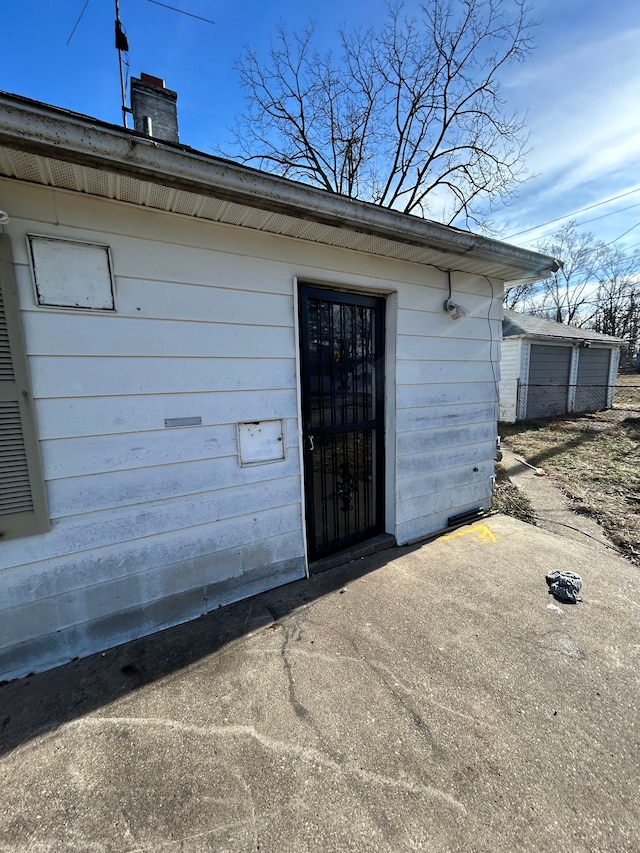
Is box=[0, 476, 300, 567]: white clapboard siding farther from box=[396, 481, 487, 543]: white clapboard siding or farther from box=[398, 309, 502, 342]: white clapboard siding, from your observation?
box=[398, 309, 502, 342]: white clapboard siding

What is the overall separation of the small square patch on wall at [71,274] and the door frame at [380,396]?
3.99 feet

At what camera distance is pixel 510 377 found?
1045 centimetres

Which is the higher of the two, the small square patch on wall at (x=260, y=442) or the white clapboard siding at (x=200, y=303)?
the white clapboard siding at (x=200, y=303)

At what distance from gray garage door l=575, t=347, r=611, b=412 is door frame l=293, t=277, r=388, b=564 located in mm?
11794

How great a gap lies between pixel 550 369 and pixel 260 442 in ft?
38.5

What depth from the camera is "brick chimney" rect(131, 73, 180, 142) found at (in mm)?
2439

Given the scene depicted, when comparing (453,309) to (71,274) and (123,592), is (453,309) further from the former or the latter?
(123,592)

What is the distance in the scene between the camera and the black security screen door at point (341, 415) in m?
2.82

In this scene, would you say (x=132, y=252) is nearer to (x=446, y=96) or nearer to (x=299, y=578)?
(x=299, y=578)

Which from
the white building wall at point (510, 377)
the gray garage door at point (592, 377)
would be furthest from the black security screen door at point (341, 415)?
the gray garage door at point (592, 377)

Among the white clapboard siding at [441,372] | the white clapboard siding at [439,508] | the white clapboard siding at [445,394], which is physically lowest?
the white clapboard siding at [439,508]

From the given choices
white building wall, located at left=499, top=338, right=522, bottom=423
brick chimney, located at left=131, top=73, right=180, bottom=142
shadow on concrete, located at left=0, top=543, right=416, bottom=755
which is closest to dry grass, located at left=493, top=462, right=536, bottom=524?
shadow on concrete, located at left=0, top=543, right=416, bottom=755

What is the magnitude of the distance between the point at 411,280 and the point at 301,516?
232 centimetres

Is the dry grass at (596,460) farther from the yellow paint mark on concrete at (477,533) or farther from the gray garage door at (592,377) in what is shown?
the yellow paint mark on concrete at (477,533)
